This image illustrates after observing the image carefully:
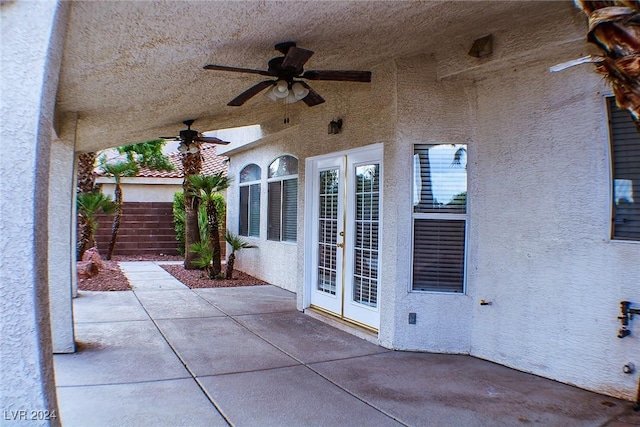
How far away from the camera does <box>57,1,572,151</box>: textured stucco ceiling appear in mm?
3555

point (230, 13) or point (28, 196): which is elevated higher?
point (230, 13)

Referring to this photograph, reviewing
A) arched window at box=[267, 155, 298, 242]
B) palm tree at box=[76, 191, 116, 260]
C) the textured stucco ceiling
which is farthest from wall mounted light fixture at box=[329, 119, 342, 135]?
palm tree at box=[76, 191, 116, 260]

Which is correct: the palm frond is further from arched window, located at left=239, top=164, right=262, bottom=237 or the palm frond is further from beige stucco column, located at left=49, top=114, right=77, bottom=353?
beige stucco column, located at left=49, top=114, right=77, bottom=353

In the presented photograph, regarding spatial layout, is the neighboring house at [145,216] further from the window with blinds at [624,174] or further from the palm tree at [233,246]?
the window with blinds at [624,174]

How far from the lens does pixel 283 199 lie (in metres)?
10.2

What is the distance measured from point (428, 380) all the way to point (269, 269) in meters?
6.64

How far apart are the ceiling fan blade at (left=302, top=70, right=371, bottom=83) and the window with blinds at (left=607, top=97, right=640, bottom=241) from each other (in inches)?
91.7

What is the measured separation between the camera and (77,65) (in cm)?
426

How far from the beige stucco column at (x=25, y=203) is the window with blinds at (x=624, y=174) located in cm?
448

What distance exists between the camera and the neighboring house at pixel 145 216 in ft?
54.1

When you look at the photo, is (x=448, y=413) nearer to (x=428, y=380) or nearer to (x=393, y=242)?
(x=428, y=380)

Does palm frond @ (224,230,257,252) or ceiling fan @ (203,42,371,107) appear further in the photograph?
palm frond @ (224,230,257,252)

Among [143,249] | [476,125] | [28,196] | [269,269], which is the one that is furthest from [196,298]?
[143,249]

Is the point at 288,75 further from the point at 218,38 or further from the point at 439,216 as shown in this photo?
the point at 439,216
